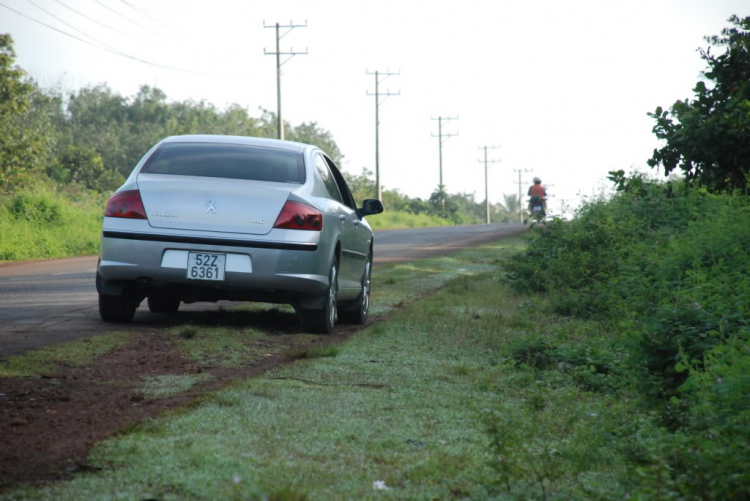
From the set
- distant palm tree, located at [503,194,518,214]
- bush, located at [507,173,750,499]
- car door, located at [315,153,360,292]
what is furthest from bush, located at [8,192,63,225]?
distant palm tree, located at [503,194,518,214]

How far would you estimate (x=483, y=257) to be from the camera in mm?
21109

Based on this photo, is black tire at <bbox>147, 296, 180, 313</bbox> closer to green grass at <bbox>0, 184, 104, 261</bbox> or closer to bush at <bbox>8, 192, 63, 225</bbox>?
green grass at <bbox>0, 184, 104, 261</bbox>

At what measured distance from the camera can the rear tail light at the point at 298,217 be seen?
7.65 meters

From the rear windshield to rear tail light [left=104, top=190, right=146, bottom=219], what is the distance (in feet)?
1.37

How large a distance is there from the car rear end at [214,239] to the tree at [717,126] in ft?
22.4

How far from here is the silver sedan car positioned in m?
7.54

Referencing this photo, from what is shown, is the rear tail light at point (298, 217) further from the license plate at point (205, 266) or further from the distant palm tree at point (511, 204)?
the distant palm tree at point (511, 204)

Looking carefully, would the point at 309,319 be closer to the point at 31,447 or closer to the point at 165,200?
the point at 165,200

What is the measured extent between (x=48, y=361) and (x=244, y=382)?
147 cm

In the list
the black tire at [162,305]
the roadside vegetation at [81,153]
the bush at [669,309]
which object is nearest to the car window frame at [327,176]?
the black tire at [162,305]

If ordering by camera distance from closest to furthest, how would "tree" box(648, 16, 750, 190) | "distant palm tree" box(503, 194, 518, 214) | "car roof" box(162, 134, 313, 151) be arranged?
"car roof" box(162, 134, 313, 151) < "tree" box(648, 16, 750, 190) < "distant palm tree" box(503, 194, 518, 214)

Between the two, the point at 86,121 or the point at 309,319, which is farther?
the point at 86,121

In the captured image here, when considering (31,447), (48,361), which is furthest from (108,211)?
(31,447)

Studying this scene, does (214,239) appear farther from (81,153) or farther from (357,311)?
(81,153)
